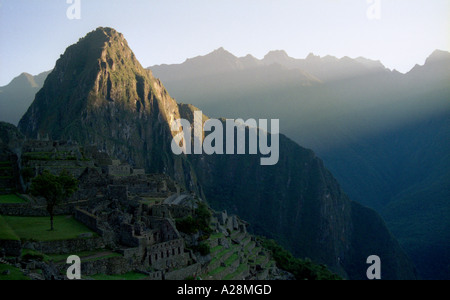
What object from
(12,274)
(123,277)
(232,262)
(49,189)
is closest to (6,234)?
(49,189)

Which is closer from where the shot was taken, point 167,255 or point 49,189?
point 49,189

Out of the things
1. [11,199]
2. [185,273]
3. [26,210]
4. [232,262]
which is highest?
[11,199]

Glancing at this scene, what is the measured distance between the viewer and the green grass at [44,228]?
25.2 meters

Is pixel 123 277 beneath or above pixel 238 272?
above

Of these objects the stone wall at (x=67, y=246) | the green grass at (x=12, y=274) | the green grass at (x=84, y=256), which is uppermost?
the green grass at (x=12, y=274)

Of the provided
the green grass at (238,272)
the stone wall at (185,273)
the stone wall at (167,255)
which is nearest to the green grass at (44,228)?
the stone wall at (167,255)

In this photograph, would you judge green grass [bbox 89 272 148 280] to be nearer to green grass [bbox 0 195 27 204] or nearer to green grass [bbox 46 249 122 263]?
green grass [bbox 46 249 122 263]

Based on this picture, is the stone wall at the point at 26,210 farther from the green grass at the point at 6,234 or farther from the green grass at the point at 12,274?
the green grass at the point at 12,274

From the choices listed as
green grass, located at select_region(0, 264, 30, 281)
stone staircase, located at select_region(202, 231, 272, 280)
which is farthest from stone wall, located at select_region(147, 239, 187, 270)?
green grass, located at select_region(0, 264, 30, 281)

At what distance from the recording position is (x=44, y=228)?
90.1 ft

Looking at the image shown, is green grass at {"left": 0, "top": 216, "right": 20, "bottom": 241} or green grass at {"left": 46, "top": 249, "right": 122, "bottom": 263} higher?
green grass at {"left": 0, "top": 216, "right": 20, "bottom": 241}

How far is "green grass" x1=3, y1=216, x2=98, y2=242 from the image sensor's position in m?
25.2

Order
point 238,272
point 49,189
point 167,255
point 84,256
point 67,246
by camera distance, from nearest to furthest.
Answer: point 84,256, point 67,246, point 49,189, point 167,255, point 238,272

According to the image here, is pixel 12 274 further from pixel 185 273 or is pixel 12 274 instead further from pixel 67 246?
pixel 185 273
